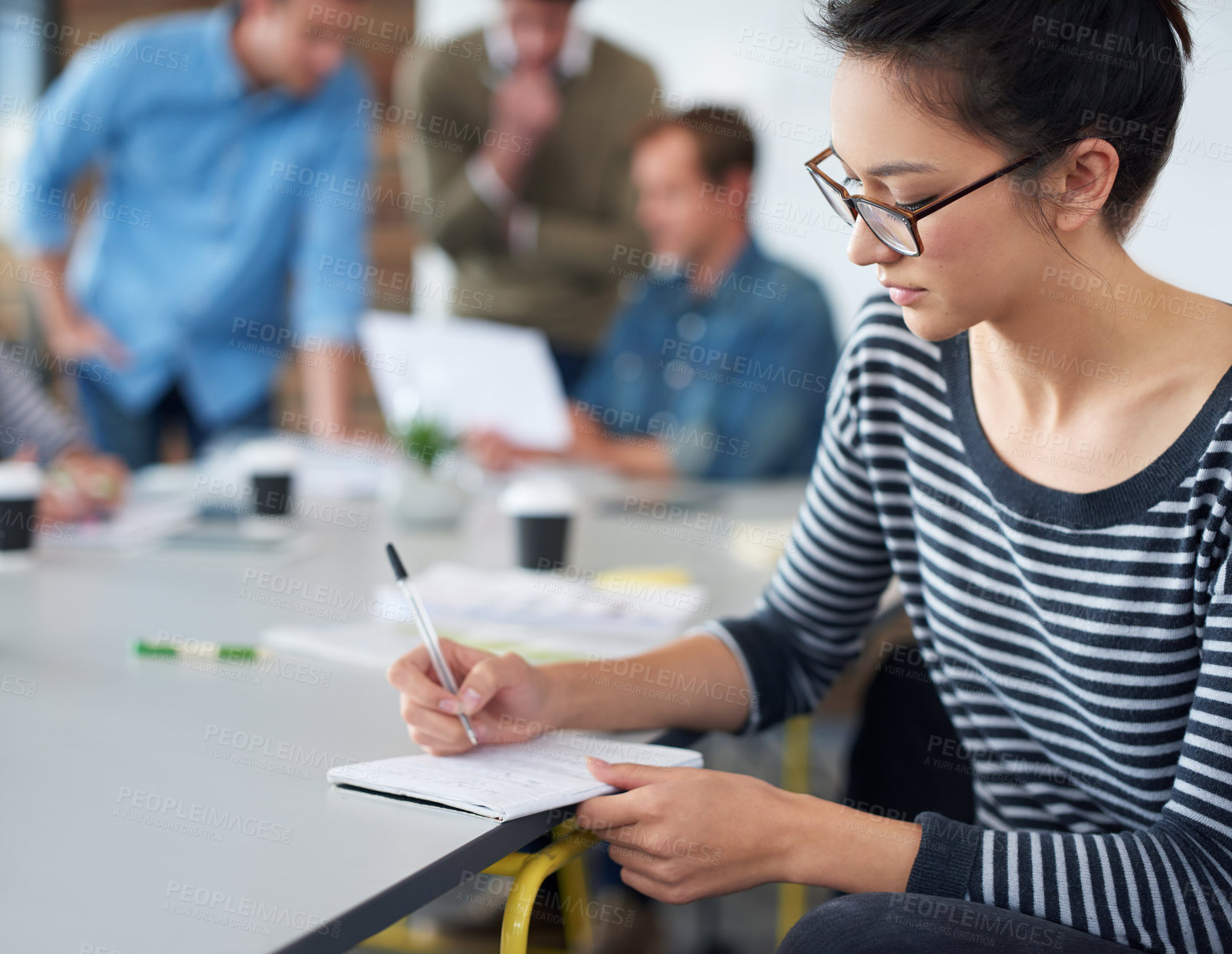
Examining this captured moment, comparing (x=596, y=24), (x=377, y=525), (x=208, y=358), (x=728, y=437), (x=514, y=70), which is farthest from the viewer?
(x=596, y=24)

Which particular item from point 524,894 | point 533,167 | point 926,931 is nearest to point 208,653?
point 524,894

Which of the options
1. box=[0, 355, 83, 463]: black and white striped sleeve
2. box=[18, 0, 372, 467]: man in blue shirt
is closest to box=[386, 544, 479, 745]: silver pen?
box=[0, 355, 83, 463]: black and white striped sleeve

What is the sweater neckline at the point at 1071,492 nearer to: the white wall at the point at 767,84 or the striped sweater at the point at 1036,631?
the striped sweater at the point at 1036,631

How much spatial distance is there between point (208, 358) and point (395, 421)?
1.16 m

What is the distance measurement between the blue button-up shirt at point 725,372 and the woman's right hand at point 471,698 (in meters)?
1.44

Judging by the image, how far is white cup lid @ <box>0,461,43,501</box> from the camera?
143cm

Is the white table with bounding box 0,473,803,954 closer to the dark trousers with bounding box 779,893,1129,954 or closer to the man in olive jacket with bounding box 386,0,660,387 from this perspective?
the dark trousers with bounding box 779,893,1129,954

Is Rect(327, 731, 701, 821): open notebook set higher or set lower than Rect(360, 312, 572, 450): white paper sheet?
lower

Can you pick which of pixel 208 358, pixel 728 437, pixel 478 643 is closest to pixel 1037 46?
pixel 478 643

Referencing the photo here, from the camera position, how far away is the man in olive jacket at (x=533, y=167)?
316 cm

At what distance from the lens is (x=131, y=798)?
2.49 ft

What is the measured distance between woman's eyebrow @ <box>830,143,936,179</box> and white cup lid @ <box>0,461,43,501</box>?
3.75 ft

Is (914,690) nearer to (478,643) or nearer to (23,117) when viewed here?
(478,643)

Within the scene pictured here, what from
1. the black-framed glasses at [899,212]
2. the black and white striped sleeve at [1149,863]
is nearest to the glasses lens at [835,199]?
the black-framed glasses at [899,212]
